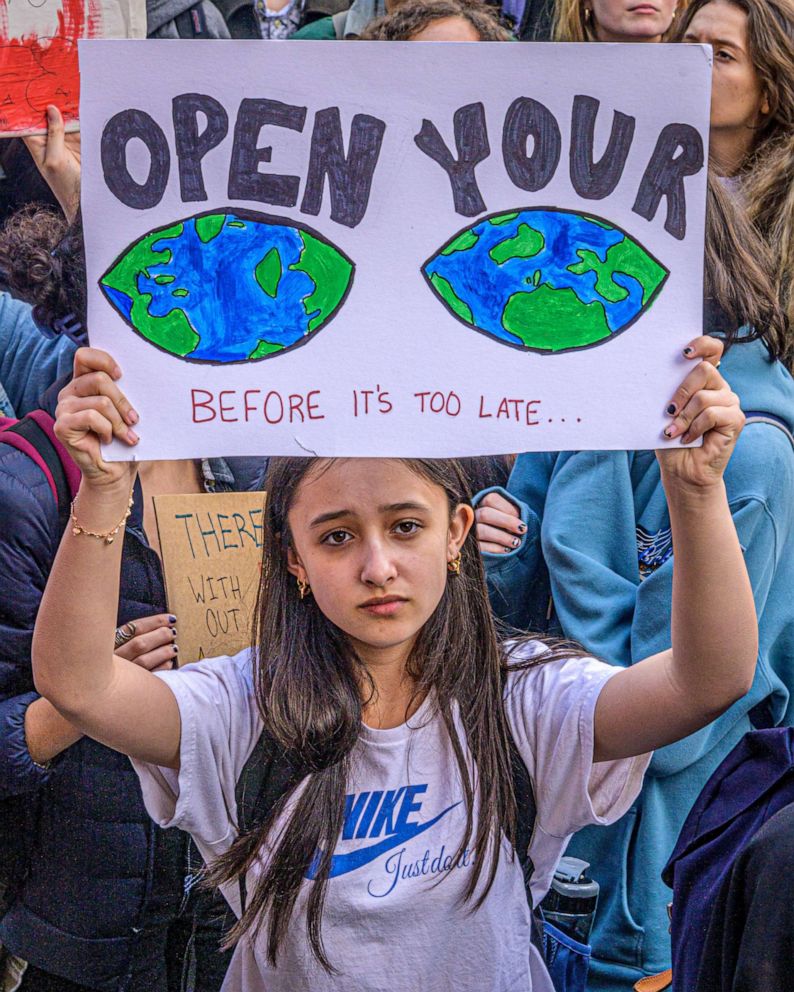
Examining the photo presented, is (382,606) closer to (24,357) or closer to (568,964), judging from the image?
(568,964)

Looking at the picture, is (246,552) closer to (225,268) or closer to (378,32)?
(225,268)

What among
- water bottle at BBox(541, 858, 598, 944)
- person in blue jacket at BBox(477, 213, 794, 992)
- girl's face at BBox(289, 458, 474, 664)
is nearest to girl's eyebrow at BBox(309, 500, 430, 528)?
girl's face at BBox(289, 458, 474, 664)

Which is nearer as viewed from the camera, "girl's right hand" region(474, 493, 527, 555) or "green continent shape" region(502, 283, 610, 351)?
"green continent shape" region(502, 283, 610, 351)

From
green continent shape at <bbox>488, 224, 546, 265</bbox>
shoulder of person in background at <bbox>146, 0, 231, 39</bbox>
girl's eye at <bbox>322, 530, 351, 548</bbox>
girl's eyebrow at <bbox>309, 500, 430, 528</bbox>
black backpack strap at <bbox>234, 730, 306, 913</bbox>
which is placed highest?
shoulder of person in background at <bbox>146, 0, 231, 39</bbox>

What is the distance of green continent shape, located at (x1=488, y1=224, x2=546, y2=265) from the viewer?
148 cm

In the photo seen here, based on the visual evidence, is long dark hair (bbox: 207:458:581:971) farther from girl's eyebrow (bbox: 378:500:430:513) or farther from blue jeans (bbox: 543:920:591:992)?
blue jeans (bbox: 543:920:591:992)

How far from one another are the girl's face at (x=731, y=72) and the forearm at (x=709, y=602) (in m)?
1.32

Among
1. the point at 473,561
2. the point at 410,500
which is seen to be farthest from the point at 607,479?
the point at 410,500

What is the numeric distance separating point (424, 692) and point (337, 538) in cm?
28

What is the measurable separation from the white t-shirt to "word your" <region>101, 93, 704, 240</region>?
0.65 metres

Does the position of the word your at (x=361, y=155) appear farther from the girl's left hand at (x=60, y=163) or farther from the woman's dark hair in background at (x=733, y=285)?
the girl's left hand at (x=60, y=163)

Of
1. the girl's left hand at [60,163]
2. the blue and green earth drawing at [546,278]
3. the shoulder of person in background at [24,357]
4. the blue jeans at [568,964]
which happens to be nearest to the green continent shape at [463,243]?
the blue and green earth drawing at [546,278]

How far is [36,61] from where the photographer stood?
7.34ft

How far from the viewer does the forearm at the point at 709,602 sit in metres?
1.50
